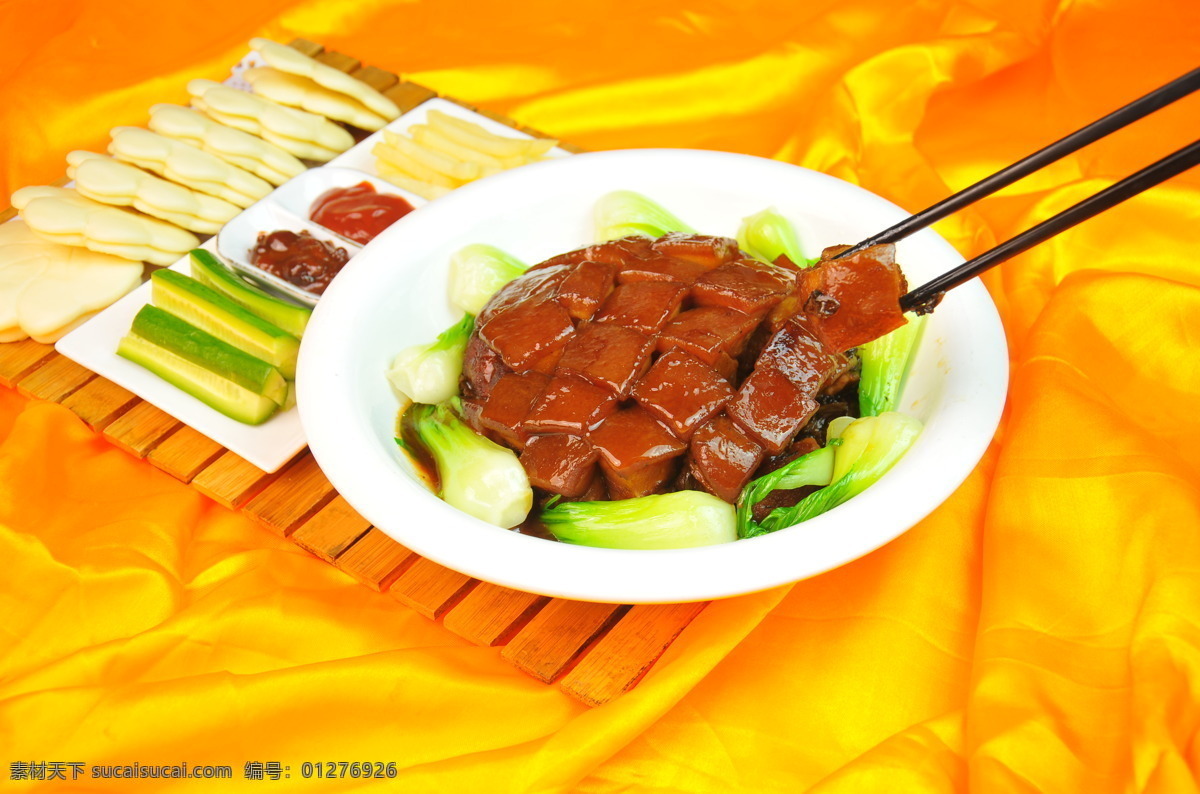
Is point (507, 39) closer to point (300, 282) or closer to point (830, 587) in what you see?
point (300, 282)

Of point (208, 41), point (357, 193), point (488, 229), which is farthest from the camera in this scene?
point (208, 41)

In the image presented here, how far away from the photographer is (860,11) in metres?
4.96

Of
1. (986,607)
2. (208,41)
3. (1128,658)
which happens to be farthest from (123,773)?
(208,41)

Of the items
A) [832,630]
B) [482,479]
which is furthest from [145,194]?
[832,630]

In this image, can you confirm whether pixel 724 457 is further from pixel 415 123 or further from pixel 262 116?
pixel 262 116

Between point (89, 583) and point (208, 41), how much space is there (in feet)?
10.9

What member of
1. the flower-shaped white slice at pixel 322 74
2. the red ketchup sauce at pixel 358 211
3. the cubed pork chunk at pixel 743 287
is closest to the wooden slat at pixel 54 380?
the red ketchup sauce at pixel 358 211

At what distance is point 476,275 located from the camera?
11.2ft

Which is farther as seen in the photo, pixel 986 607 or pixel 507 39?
pixel 507 39

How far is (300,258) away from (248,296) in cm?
33

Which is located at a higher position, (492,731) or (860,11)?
(860,11)

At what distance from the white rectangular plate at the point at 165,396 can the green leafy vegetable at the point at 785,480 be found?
55.6 inches

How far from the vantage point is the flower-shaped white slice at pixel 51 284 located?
3.72 meters

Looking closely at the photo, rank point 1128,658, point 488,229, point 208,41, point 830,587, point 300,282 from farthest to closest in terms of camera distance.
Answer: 1. point 208,41
2. point 300,282
3. point 488,229
4. point 830,587
5. point 1128,658
